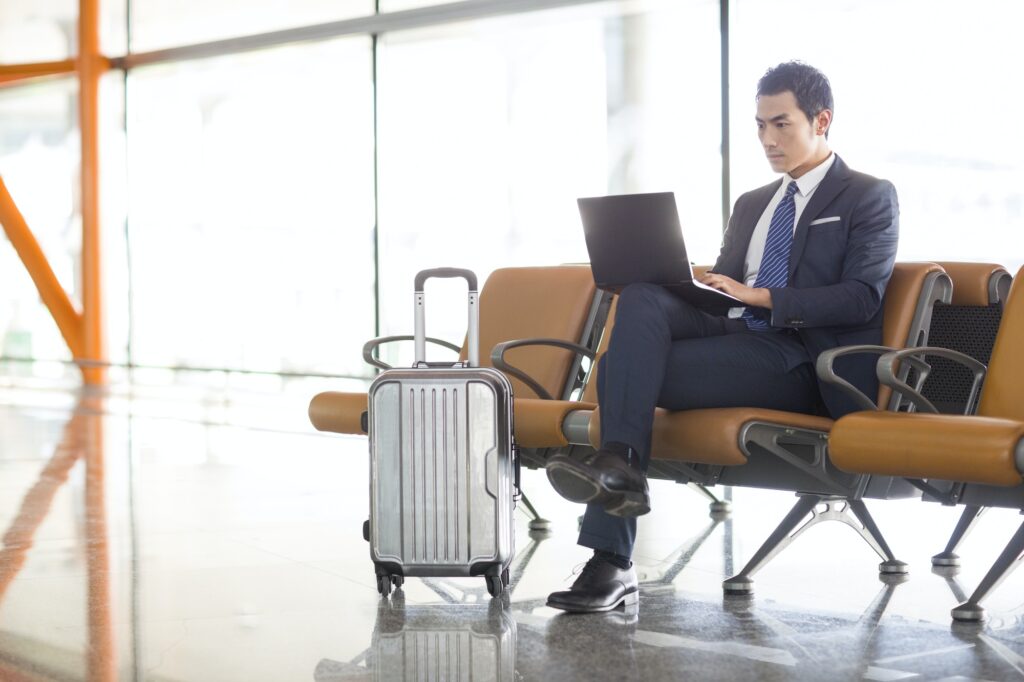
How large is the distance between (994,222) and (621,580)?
4236 millimetres

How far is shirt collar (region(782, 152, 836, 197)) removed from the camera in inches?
127

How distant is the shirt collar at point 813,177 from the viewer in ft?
10.5

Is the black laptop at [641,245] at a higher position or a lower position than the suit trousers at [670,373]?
higher

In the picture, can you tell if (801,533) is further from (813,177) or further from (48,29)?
(48,29)

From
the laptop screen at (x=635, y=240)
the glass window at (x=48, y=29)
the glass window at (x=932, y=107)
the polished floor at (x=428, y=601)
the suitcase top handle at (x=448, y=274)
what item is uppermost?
the glass window at (x=48, y=29)

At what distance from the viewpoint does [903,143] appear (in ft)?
21.9

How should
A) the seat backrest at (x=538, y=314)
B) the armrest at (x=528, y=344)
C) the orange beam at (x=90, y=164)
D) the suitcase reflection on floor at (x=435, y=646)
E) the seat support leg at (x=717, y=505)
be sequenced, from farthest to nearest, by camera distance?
the orange beam at (x=90, y=164) < the seat support leg at (x=717, y=505) < the seat backrest at (x=538, y=314) < the armrest at (x=528, y=344) < the suitcase reflection on floor at (x=435, y=646)

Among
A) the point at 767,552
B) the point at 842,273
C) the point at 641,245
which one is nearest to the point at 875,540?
the point at 767,552

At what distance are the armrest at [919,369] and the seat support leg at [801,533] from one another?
359mm

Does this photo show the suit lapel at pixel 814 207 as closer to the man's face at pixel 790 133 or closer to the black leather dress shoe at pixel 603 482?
the man's face at pixel 790 133

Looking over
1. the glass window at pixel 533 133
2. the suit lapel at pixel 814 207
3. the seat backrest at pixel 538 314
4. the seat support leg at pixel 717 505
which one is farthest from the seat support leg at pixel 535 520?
the glass window at pixel 533 133

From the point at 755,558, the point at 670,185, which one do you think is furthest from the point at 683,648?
the point at 670,185

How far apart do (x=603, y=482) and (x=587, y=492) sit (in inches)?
1.6

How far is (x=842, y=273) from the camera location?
3.11 meters
